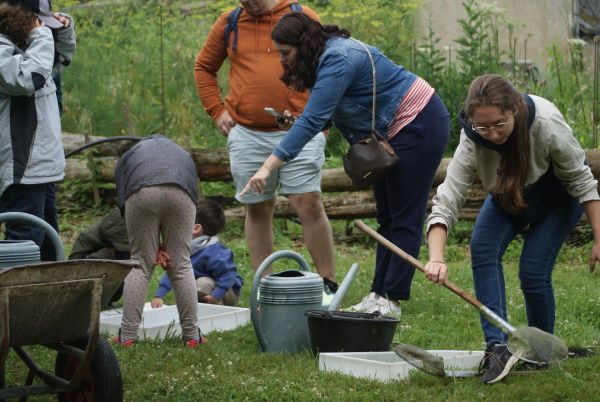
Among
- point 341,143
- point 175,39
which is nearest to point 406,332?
point 341,143

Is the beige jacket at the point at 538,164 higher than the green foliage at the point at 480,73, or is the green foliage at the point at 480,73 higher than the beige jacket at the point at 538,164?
the beige jacket at the point at 538,164

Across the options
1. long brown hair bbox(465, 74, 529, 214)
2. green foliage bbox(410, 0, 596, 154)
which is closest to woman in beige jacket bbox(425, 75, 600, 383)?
long brown hair bbox(465, 74, 529, 214)

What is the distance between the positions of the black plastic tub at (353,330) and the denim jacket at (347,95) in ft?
2.73

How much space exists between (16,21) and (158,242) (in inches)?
52.9

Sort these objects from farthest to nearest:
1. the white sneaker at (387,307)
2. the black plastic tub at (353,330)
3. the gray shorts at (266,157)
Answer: the gray shorts at (266,157) → the white sneaker at (387,307) → the black plastic tub at (353,330)

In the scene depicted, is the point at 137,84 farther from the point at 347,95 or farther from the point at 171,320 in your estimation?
the point at 347,95

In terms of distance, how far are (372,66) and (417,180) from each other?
68 centimetres

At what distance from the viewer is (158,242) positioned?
5645 millimetres

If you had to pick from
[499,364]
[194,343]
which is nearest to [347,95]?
[194,343]

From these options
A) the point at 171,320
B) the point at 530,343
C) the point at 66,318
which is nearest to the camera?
the point at 66,318

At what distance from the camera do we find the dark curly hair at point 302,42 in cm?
575

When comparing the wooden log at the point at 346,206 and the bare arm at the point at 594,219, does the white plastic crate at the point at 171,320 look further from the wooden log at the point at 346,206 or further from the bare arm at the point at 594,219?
the wooden log at the point at 346,206

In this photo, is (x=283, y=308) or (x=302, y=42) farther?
(x=302, y=42)

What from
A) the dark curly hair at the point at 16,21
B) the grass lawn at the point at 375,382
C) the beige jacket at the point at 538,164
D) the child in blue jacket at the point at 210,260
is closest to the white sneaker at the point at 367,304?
the grass lawn at the point at 375,382
